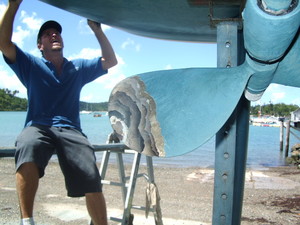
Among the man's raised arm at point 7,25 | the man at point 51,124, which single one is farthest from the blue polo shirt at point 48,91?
the man's raised arm at point 7,25

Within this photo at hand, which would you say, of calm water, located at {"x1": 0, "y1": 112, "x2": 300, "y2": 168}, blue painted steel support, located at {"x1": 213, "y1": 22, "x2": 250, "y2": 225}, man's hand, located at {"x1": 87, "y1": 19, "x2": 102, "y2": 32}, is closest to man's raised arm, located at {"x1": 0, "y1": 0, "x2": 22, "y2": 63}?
man's hand, located at {"x1": 87, "y1": 19, "x2": 102, "y2": 32}

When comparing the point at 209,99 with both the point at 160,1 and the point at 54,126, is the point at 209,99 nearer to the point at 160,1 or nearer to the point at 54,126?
the point at 160,1

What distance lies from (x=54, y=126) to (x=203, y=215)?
16.1 ft

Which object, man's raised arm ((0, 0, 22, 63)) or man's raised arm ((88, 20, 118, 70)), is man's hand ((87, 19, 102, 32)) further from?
man's raised arm ((0, 0, 22, 63))

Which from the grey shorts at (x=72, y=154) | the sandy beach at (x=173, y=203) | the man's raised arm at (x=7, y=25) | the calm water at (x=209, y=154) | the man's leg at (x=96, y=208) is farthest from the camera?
the calm water at (x=209, y=154)

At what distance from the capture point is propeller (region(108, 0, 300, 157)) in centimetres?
215

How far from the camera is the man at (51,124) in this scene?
2.58 meters

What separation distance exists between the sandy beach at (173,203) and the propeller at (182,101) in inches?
126

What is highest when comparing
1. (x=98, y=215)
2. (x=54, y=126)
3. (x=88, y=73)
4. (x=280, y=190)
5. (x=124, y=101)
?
(x=88, y=73)

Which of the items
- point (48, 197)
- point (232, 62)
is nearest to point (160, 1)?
point (232, 62)

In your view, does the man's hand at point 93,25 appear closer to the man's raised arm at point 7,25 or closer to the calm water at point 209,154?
the man's raised arm at point 7,25

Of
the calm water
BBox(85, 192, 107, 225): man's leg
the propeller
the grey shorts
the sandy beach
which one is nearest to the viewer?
the propeller

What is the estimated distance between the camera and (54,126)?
2.83 m

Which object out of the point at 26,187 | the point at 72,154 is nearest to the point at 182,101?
the point at 72,154
